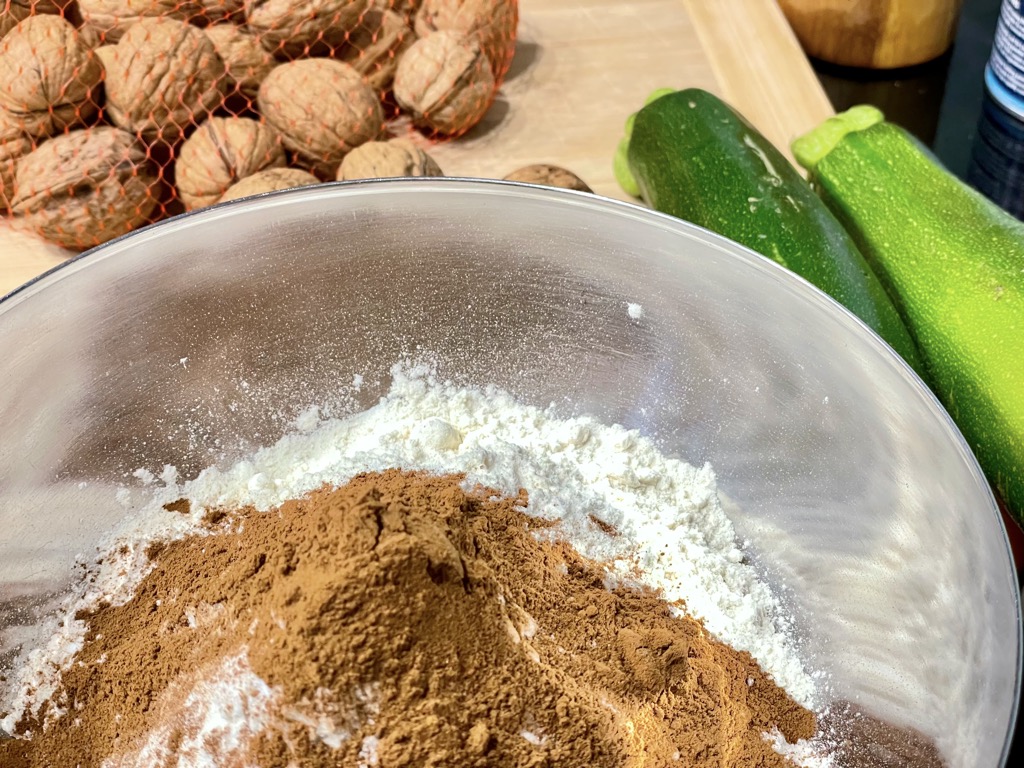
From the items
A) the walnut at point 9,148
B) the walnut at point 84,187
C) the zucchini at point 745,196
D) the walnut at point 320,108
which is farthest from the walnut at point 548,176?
the walnut at point 9,148

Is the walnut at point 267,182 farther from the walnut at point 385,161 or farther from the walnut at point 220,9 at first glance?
the walnut at point 220,9

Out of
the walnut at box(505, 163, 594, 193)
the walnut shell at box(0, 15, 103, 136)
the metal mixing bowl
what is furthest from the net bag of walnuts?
the metal mixing bowl

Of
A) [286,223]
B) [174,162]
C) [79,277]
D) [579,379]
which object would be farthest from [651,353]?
[174,162]

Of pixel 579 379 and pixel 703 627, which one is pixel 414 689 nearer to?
pixel 703 627

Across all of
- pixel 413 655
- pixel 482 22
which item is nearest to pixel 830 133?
pixel 482 22

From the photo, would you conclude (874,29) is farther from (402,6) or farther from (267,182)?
(267,182)

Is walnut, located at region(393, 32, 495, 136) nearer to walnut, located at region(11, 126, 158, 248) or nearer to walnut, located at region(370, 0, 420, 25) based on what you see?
walnut, located at region(370, 0, 420, 25)
